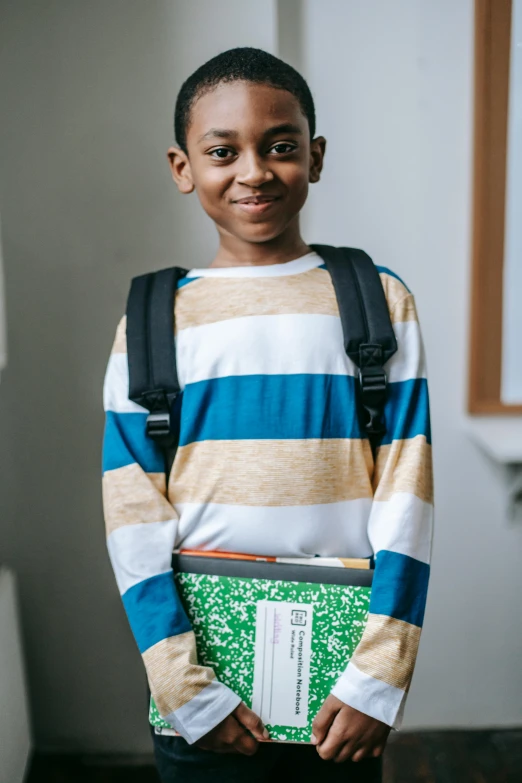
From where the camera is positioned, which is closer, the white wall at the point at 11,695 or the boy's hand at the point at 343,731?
the boy's hand at the point at 343,731

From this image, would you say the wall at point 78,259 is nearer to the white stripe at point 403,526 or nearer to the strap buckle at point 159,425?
the strap buckle at point 159,425

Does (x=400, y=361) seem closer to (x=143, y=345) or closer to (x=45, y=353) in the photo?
(x=143, y=345)

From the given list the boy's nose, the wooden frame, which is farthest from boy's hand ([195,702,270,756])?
the wooden frame

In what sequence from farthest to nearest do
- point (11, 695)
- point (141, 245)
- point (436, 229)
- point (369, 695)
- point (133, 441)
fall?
1. point (436, 229)
2. point (141, 245)
3. point (11, 695)
4. point (133, 441)
5. point (369, 695)

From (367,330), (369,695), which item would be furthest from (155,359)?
(369,695)

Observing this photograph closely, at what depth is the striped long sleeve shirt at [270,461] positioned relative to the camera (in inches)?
32.9

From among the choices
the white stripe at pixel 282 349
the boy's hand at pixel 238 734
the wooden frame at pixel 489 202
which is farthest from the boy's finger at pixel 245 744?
the wooden frame at pixel 489 202

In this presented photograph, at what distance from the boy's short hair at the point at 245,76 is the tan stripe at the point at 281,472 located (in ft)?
1.42

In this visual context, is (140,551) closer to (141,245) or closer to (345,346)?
(345,346)

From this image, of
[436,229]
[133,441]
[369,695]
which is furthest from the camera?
[436,229]

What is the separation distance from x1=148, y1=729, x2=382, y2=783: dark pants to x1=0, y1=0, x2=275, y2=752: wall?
50 cm

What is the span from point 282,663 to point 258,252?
1.75 feet

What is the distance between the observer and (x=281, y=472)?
2.79 feet

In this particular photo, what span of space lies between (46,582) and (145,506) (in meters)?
0.59
